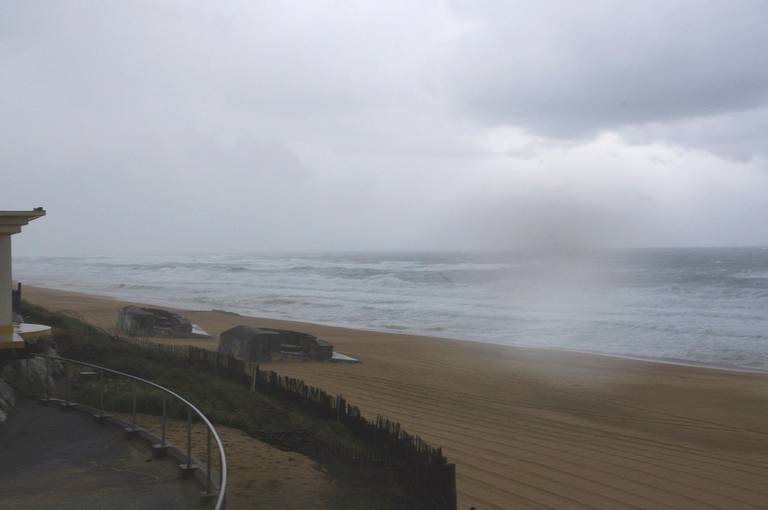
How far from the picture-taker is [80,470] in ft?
16.5

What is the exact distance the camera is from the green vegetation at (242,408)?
5389mm

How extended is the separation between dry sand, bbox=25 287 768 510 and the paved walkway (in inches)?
116

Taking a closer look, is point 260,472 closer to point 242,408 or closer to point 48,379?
point 242,408

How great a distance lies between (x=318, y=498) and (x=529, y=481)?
9.14ft

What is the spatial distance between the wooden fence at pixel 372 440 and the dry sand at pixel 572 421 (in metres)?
0.94

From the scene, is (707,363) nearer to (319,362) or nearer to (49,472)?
(319,362)

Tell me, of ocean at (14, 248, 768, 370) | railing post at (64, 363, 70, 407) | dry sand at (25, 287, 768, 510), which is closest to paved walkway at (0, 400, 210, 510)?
railing post at (64, 363, 70, 407)

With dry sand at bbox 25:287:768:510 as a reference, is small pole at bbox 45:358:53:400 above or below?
above

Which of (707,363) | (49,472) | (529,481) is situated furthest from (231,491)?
(707,363)

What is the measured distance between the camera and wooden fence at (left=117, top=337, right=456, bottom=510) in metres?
5.21

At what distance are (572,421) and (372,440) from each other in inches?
180

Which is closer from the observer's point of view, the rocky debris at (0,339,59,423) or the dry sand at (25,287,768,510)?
the dry sand at (25,287,768,510)

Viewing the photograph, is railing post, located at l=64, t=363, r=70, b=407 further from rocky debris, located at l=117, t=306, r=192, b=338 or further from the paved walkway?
rocky debris, located at l=117, t=306, r=192, b=338

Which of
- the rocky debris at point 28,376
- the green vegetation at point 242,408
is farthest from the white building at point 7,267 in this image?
the green vegetation at point 242,408
